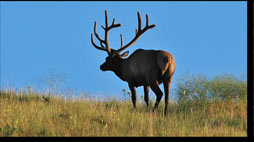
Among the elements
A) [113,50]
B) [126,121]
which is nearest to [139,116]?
[126,121]

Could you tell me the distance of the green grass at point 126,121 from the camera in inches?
224

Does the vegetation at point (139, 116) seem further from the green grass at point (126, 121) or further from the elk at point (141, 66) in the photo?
the elk at point (141, 66)

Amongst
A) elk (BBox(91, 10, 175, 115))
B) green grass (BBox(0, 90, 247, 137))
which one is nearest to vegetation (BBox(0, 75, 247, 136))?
green grass (BBox(0, 90, 247, 137))

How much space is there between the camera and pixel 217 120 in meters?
7.36

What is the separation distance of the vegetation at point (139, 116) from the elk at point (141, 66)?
549 millimetres

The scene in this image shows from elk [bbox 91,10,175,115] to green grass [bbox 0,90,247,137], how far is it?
0.74 meters

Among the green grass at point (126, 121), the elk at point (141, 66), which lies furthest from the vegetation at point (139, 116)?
the elk at point (141, 66)

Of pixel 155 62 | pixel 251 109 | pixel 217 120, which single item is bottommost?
pixel 217 120

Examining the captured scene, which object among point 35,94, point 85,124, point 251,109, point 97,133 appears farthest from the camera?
point 35,94

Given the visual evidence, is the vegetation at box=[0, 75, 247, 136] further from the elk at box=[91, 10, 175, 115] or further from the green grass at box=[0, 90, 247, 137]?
the elk at box=[91, 10, 175, 115]

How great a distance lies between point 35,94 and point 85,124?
456 centimetres

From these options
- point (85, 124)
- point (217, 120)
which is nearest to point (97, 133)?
point (85, 124)

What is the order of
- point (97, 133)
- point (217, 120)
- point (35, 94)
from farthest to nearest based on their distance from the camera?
1. point (35, 94)
2. point (217, 120)
3. point (97, 133)
